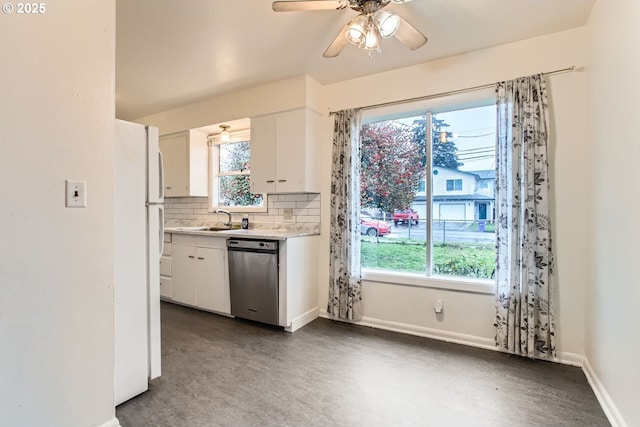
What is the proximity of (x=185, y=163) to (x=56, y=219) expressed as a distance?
3.08 meters

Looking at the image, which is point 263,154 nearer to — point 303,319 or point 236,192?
point 236,192

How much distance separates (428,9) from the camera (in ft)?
7.13

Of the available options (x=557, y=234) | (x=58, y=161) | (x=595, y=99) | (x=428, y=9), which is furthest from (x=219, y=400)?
(x=595, y=99)

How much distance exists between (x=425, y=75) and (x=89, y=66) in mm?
2607

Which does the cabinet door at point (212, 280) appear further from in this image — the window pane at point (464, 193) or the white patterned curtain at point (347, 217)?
the window pane at point (464, 193)

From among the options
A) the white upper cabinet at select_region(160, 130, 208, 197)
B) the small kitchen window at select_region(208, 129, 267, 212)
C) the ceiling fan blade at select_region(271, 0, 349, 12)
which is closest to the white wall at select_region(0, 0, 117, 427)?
the ceiling fan blade at select_region(271, 0, 349, 12)

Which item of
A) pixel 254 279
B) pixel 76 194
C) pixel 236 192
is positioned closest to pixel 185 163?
pixel 236 192

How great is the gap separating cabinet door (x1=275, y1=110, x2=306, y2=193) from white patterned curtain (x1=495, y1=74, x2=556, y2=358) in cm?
182

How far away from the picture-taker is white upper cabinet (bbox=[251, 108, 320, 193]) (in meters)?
3.30

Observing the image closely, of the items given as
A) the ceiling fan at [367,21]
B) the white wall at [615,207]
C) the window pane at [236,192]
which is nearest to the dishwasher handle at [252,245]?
the window pane at [236,192]

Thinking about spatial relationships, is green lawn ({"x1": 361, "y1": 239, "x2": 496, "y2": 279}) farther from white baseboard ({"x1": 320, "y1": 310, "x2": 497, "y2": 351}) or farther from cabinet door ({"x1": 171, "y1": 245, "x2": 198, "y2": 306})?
cabinet door ({"x1": 171, "y1": 245, "x2": 198, "y2": 306})

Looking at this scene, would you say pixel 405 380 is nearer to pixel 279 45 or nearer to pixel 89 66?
pixel 89 66

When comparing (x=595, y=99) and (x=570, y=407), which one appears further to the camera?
(x=595, y=99)

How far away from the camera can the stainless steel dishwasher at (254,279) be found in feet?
9.99
